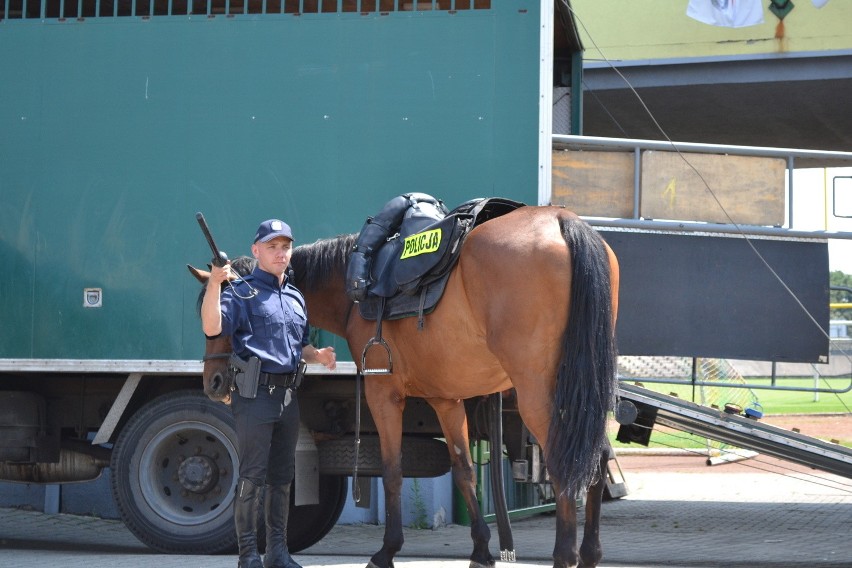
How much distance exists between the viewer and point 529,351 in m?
5.51

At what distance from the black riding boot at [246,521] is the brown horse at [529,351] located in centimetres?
56

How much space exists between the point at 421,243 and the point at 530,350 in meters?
0.95

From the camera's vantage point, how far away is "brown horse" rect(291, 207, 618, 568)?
5.37 m

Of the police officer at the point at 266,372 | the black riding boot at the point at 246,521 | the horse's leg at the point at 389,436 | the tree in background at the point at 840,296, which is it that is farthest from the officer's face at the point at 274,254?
the tree in background at the point at 840,296

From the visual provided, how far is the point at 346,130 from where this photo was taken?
281 inches

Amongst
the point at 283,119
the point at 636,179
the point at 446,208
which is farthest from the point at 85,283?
the point at 636,179

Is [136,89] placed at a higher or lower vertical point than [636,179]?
higher

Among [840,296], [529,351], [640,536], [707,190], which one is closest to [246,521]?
[529,351]

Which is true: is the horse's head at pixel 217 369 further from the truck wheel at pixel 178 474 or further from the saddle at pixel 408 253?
the truck wheel at pixel 178 474

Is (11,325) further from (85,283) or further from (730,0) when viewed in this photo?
(730,0)

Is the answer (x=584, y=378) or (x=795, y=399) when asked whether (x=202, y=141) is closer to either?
(x=584, y=378)

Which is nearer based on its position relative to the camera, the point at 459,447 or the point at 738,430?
the point at 459,447

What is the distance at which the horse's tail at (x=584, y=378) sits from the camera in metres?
5.33

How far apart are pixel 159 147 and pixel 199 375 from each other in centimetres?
158
